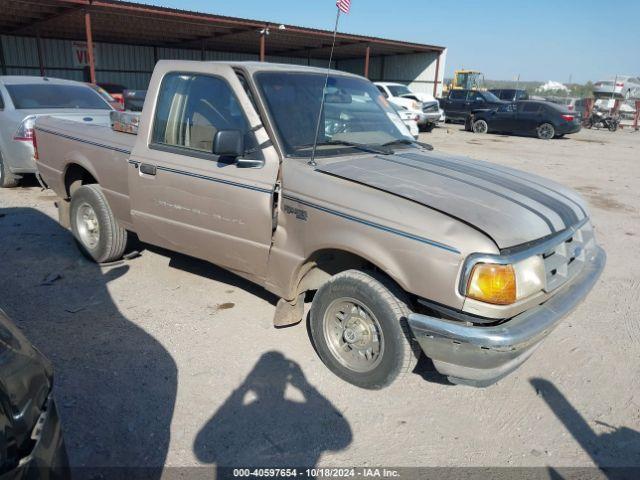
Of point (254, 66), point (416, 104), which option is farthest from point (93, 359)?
point (416, 104)

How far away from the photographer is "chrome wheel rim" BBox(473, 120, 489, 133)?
2208 centimetres

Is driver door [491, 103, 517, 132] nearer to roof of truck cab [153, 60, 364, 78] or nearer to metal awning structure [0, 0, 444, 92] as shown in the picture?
metal awning structure [0, 0, 444, 92]

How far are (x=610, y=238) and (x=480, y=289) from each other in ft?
16.4

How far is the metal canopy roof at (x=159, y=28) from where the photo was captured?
1756 centimetres

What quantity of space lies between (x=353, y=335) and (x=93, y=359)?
72.1 inches

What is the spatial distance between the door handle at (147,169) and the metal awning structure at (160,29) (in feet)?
48.9

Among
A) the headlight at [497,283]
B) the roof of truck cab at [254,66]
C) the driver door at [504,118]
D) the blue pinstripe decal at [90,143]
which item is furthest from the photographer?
the driver door at [504,118]

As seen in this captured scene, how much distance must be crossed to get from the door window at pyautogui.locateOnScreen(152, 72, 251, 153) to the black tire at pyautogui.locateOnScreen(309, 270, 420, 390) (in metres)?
1.24

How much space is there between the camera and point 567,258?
3.03 metres

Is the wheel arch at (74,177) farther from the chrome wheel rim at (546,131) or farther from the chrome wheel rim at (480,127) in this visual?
the chrome wheel rim at (480,127)

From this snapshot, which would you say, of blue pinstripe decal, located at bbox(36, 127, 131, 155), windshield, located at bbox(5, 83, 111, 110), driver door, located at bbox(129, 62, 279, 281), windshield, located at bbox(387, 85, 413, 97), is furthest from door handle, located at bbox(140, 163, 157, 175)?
windshield, located at bbox(387, 85, 413, 97)

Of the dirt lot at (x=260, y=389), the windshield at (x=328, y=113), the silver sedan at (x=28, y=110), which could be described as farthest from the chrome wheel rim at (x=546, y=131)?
the windshield at (x=328, y=113)

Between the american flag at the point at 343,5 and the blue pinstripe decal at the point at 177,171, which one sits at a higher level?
the american flag at the point at 343,5

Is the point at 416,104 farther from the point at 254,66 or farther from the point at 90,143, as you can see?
the point at 254,66
